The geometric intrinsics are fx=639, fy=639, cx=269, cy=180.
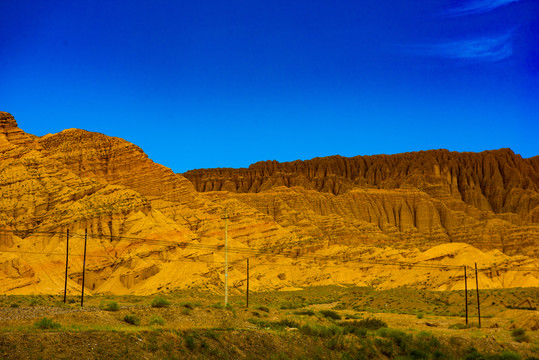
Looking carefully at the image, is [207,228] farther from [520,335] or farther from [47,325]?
[47,325]

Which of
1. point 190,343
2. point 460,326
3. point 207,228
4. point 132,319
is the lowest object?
point 460,326

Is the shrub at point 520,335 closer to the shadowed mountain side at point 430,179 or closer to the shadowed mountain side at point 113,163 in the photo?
the shadowed mountain side at point 113,163

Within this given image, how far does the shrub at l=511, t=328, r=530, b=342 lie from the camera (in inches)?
1650

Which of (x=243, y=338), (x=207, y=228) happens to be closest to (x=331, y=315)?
(x=243, y=338)

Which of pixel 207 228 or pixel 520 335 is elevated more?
pixel 207 228

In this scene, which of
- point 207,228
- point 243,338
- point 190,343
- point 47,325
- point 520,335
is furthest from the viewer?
point 207,228

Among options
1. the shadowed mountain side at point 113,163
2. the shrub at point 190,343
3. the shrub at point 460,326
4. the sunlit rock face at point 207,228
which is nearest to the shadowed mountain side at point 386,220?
the sunlit rock face at point 207,228

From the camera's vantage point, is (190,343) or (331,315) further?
(331,315)

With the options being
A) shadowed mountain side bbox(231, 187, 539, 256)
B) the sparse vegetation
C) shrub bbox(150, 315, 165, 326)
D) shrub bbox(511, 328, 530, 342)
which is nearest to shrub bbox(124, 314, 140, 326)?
the sparse vegetation

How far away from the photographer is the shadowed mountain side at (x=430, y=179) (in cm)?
18000

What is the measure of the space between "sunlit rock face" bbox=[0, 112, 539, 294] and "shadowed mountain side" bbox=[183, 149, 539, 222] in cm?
112

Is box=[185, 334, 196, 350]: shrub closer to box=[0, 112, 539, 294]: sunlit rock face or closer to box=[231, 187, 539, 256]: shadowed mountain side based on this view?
box=[0, 112, 539, 294]: sunlit rock face

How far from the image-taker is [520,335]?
141 ft

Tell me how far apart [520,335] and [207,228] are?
69.4m
